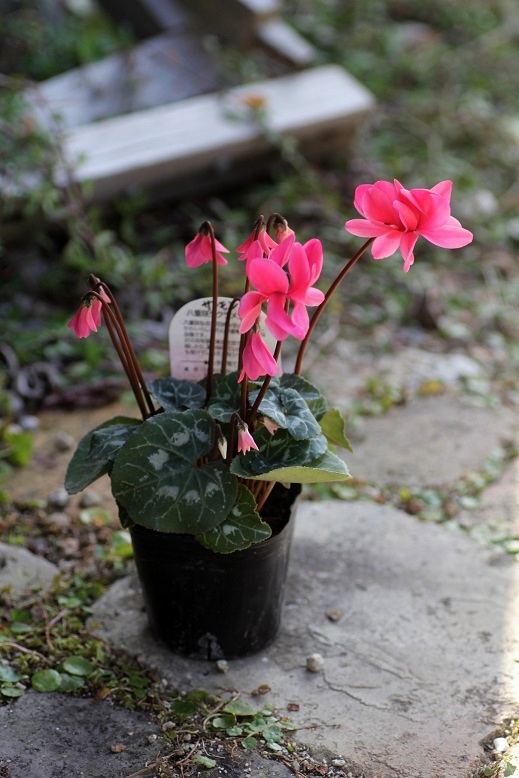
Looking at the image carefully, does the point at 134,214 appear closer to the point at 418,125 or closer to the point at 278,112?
the point at 278,112

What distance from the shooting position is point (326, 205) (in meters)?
4.38

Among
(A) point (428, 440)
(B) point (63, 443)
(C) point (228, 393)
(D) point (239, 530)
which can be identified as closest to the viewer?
(D) point (239, 530)

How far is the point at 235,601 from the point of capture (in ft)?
6.90

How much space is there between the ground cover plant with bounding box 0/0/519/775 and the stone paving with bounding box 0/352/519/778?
0.14 meters

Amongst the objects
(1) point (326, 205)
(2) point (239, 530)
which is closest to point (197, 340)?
(2) point (239, 530)

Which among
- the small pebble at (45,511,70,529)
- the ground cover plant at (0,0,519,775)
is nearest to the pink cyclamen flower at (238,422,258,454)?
the ground cover plant at (0,0,519,775)

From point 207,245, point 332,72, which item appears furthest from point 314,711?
point 332,72

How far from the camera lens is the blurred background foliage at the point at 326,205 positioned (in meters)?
3.59

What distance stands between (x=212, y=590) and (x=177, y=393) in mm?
455

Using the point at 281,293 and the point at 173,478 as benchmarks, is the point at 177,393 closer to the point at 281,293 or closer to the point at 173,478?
the point at 173,478

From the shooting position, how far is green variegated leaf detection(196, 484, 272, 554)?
1.88m

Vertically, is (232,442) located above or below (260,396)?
below

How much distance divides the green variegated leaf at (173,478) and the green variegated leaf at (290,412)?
0.15m

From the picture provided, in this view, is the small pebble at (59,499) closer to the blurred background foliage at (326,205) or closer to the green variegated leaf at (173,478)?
the blurred background foliage at (326,205)
